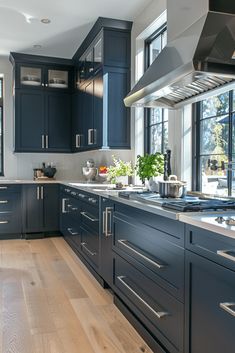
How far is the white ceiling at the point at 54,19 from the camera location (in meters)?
3.72

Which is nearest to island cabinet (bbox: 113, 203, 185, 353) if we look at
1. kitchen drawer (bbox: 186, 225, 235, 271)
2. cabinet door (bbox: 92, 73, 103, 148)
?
kitchen drawer (bbox: 186, 225, 235, 271)

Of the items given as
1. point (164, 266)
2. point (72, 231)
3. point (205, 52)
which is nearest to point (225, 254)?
point (164, 266)

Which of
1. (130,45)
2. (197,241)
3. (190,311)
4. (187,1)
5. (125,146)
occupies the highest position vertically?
(130,45)

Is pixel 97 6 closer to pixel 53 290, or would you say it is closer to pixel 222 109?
pixel 222 109

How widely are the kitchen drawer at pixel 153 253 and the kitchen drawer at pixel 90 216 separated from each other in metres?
0.60

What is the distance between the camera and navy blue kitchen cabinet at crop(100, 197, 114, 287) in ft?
9.68

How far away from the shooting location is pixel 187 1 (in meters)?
2.24

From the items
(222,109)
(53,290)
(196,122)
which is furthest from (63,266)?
(222,109)

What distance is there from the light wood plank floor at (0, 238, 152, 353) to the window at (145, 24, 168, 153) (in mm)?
1526

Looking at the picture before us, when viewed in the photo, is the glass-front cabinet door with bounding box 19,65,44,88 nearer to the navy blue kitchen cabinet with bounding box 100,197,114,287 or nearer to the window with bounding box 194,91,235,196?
the navy blue kitchen cabinet with bounding box 100,197,114,287

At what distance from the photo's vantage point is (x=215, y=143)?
9.47 ft

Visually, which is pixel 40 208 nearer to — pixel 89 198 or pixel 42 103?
pixel 42 103

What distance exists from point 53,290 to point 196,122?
1939 millimetres

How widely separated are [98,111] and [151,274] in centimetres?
260
